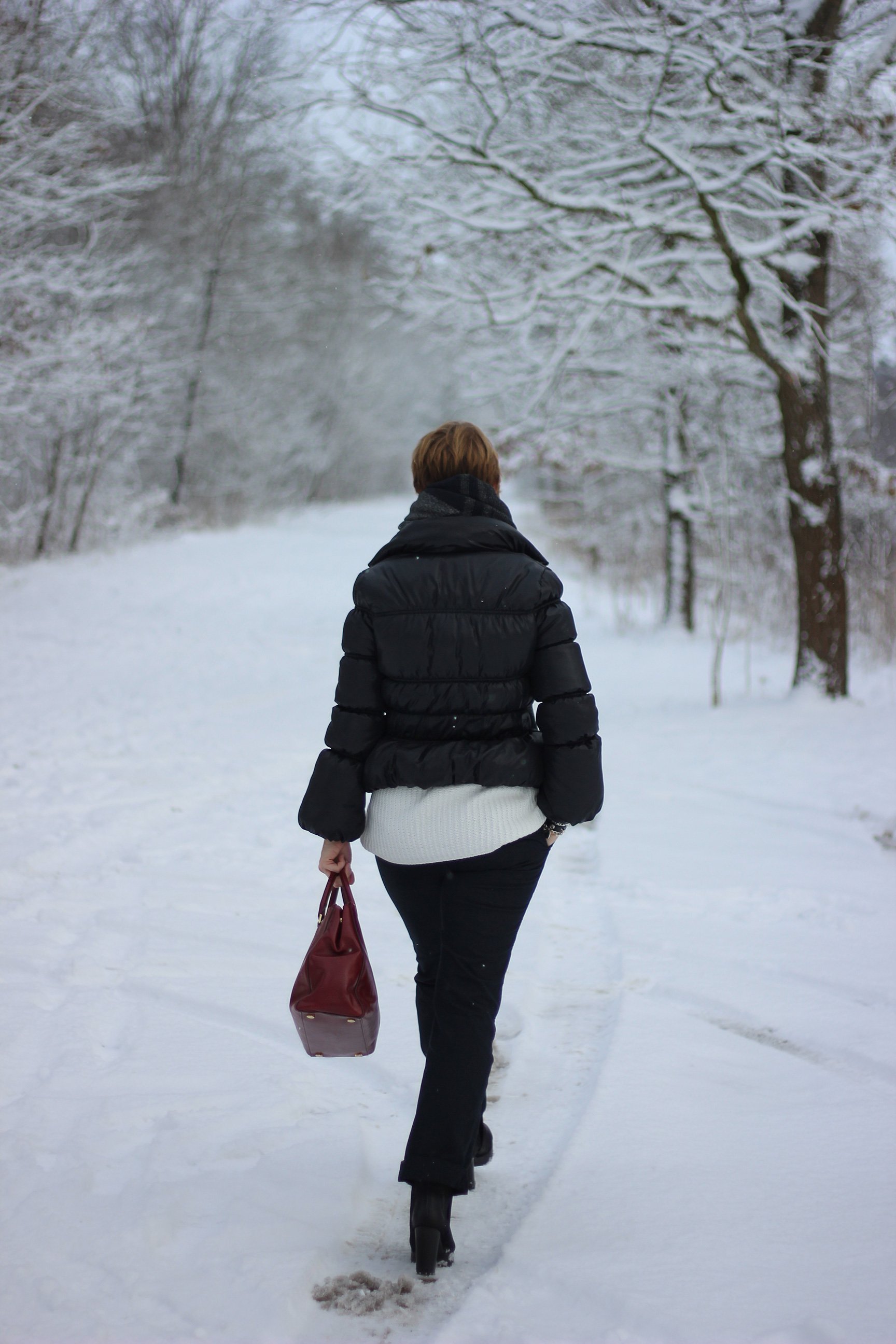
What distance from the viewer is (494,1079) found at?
3.03 meters

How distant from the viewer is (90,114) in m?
10.6

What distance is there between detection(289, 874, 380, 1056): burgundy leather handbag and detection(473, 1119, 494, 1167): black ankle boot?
43cm

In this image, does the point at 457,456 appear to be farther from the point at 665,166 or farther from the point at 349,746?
the point at 665,166

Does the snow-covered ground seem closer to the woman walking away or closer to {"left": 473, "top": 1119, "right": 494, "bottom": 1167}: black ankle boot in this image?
{"left": 473, "top": 1119, "right": 494, "bottom": 1167}: black ankle boot

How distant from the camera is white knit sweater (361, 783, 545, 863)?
2.22 metres

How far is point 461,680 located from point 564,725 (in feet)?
0.84

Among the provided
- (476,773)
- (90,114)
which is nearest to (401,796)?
(476,773)

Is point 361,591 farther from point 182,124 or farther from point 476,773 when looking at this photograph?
point 182,124

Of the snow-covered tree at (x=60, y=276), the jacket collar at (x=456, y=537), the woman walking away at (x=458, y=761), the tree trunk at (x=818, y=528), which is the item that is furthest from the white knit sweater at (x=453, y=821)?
the snow-covered tree at (x=60, y=276)

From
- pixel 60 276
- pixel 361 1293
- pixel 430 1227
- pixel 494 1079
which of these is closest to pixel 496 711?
pixel 430 1227

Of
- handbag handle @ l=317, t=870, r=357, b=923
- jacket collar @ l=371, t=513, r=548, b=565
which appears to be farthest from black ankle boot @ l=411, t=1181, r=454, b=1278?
jacket collar @ l=371, t=513, r=548, b=565

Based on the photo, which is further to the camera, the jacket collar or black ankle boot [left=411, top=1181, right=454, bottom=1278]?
the jacket collar

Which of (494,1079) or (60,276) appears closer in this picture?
(494,1079)

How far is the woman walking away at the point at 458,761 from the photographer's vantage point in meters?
2.25
